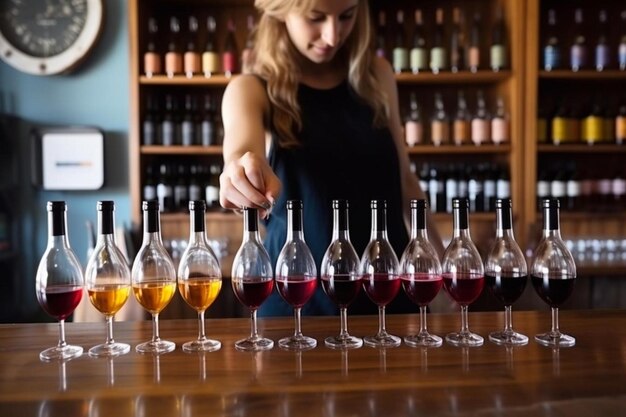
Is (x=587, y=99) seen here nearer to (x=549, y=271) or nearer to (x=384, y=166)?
(x=384, y=166)

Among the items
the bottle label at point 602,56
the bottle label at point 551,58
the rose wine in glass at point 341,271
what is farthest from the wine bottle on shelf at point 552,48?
the rose wine in glass at point 341,271

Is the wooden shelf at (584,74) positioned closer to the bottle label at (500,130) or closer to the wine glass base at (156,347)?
the bottle label at (500,130)

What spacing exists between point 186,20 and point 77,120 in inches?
28.4

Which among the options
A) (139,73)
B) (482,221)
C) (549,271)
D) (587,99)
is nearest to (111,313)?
(549,271)

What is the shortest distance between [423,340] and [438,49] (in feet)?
6.94

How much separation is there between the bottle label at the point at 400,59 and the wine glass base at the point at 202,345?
6.87 ft

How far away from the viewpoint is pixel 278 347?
2.87ft

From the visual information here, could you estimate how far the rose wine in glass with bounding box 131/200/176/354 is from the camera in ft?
2.93

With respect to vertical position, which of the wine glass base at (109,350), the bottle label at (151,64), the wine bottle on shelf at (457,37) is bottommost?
the wine glass base at (109,350)

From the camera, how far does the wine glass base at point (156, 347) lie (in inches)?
34.2

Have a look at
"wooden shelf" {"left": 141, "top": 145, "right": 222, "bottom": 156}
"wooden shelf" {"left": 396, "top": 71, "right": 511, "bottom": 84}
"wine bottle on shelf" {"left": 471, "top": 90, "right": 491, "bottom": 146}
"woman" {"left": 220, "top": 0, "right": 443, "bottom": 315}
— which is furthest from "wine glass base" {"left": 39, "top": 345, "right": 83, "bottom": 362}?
"wine bottle on shelf" {"left": 471, "top": 90, "right": 491, "bottom": 146}

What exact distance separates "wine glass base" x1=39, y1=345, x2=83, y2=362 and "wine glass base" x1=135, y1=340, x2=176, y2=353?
84 millimetres

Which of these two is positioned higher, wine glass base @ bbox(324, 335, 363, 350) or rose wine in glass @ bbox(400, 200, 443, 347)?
rose wine in glass @ bbox(400, 200, 443, 347)

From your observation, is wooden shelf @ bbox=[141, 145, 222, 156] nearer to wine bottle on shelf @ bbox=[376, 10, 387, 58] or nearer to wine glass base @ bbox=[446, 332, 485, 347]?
wine bottle on shelf @ bbox=[376, 10, 387, 58]
